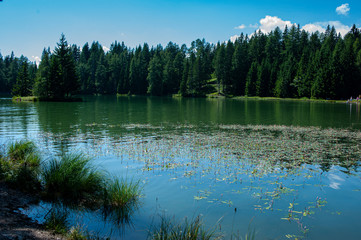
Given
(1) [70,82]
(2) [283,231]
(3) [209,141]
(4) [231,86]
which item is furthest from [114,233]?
(4) [231,86]

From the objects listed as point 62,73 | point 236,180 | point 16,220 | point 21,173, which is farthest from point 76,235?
point 62,73

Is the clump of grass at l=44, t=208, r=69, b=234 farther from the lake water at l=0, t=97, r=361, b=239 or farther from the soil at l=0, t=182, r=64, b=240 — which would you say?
the lake water at l=0, t=97, r=361, b=239

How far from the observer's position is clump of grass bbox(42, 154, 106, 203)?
28.2ft

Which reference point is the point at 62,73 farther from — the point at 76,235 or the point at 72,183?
the point at 76,235

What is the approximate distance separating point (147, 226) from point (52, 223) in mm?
2496

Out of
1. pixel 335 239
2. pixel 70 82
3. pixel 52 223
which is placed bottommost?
pixel 335 239

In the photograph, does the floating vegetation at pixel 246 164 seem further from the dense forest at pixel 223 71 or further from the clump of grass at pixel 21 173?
the dense forest at pixel 223 71

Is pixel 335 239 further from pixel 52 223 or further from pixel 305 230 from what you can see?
pixel 52 223

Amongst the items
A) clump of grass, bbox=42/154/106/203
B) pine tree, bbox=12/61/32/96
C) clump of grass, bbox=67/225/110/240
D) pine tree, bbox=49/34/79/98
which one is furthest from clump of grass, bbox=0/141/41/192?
pine tree, bbox=12/61/32/96

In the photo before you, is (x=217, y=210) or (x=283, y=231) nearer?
(x=283, y=231)

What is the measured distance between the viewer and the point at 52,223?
6.55 m

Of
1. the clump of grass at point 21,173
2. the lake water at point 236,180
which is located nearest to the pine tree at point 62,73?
the lake water at point 236,180

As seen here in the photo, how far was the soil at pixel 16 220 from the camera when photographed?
18.7ft

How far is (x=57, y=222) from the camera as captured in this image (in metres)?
6.74
